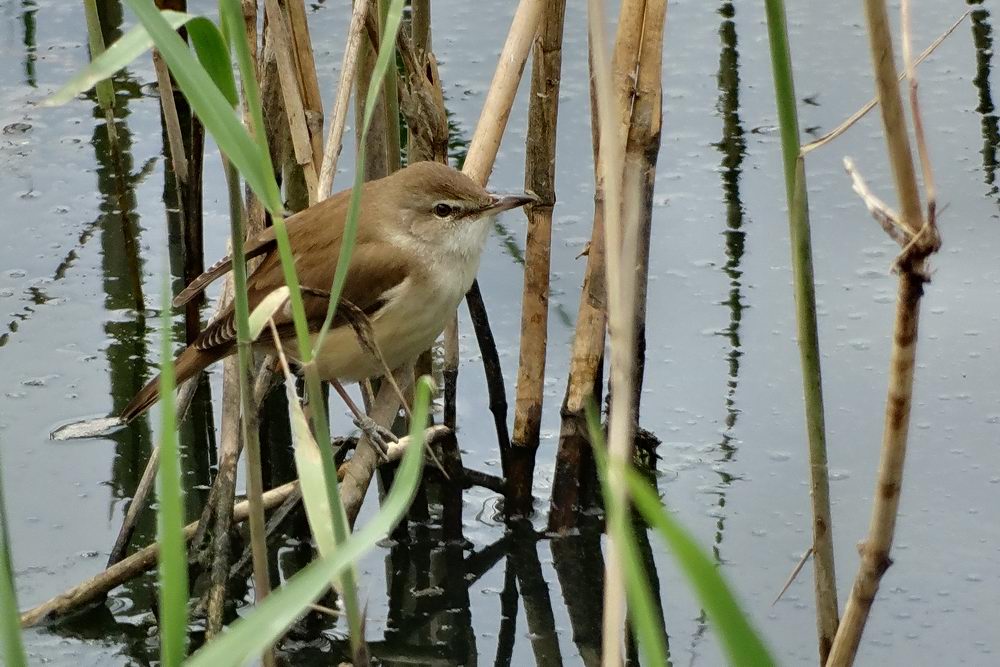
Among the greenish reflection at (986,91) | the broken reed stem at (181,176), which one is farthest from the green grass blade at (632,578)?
the greenish reflection at (986,91)

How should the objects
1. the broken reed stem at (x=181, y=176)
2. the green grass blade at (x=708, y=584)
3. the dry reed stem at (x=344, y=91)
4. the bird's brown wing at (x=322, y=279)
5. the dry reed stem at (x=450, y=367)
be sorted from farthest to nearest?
the broken reed stem at (x=181, y=176) → the dry reed stem at (x=450, y=367) → the bird's brown wing at (x=322, y=279) → the dry reed stem at (x=344, y=91) → the green grass blade at (x=708, y=584)

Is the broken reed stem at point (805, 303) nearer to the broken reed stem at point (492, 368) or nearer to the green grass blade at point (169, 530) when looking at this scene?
the green grass blade at point (169, 530)

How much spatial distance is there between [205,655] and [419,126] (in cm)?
201

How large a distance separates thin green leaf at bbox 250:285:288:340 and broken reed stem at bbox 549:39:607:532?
1.23m

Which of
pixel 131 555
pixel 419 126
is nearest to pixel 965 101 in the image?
pixel 419 126

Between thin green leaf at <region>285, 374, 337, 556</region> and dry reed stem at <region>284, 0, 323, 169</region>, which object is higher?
dry reed stem at <region>284, 0, 323, 169</region>

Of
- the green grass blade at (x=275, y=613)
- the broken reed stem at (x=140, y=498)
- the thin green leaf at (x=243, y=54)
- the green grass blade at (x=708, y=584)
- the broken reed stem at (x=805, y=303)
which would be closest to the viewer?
the green grass blade at (x=708, y=584)

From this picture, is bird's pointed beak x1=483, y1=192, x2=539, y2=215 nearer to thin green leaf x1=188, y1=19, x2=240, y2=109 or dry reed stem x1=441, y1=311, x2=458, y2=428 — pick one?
dry reed stem x1=441, y1=311, x2=458, y2=428

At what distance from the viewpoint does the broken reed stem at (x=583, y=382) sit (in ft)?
10.3

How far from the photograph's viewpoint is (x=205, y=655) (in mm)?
1341

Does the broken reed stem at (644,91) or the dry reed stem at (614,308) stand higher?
the broken reed stem at (644,91)

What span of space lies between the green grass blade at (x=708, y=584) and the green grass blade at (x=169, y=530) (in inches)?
19.6

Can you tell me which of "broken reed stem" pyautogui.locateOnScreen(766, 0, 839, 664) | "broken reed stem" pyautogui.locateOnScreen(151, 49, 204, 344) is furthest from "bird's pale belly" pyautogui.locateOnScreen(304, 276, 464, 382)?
"broken reed stem" pyautogui.locateOnScreen(766, 0, 839, 664)

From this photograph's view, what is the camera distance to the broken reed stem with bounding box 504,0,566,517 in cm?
317
